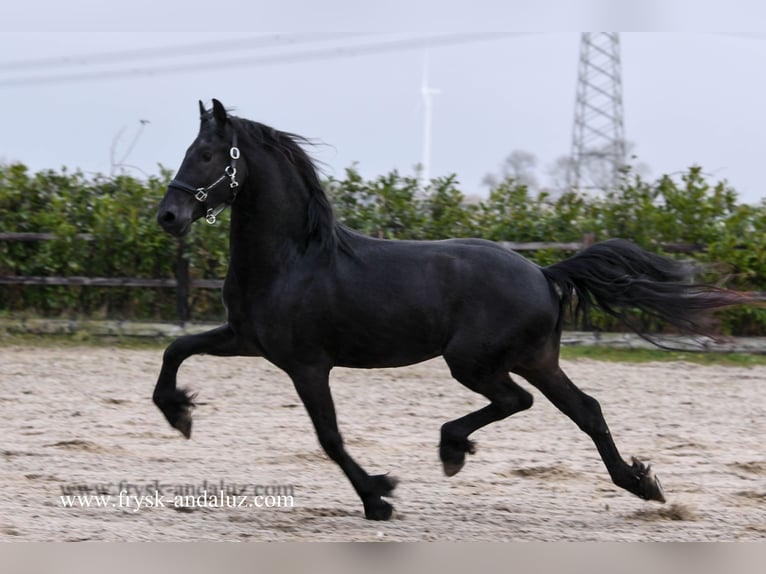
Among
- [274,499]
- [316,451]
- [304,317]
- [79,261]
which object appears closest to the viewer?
[304,317]

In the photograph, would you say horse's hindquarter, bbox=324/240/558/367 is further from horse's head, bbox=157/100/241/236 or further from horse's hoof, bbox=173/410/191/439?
horse's hoof, bbox=173/410/191/439

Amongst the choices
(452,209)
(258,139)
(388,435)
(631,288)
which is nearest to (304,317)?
(258,139)

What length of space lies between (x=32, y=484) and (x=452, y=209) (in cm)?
756

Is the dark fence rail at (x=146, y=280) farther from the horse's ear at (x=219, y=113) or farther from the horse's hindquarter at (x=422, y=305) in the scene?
the horse's ear at (x=219, y=113)

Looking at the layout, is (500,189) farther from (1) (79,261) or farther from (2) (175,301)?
(1) (79,261)

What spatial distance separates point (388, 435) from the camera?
714 cm

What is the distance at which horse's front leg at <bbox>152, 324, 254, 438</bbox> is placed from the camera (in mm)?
5191

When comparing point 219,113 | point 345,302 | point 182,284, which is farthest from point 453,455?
point 182,284

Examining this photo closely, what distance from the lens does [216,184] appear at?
486 cm

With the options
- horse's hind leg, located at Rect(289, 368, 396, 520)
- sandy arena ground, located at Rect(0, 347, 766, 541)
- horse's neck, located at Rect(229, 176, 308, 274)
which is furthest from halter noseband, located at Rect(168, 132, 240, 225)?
sandy arena ground, located at Rect(0, 347, 766, 541)

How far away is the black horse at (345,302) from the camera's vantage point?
4914mm

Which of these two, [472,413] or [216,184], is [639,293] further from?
[216,184]

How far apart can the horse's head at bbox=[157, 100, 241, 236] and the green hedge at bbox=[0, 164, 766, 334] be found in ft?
21.4

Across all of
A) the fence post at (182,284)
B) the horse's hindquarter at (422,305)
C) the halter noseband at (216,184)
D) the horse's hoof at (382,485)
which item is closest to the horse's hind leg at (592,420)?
the horse's hindquarter at (422,305)
